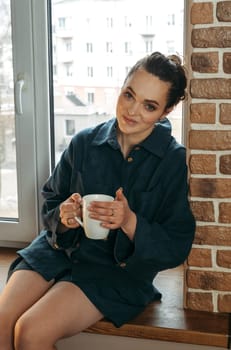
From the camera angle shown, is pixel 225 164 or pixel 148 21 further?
pixel 148 21

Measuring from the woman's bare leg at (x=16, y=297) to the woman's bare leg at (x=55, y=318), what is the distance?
0.14 ft

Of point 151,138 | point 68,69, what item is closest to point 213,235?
point 151,138

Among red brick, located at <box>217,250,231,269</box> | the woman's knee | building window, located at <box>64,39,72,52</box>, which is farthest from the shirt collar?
the woman's knee

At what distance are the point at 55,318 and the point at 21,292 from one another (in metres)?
0.15

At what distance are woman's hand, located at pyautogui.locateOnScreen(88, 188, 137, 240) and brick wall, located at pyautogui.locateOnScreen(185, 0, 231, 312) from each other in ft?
0.77

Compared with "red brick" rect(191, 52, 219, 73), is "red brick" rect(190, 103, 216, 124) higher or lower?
lower

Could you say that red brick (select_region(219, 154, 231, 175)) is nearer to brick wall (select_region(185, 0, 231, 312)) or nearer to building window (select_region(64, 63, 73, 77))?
brick wall (select_region(185, 0, 231, 312))

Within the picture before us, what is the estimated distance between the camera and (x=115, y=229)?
1532 mm

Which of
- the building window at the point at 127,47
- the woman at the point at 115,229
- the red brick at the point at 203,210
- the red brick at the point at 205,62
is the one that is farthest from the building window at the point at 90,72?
the red brick at the point at 203,210

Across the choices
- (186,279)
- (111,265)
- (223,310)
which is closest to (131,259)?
(111,265)

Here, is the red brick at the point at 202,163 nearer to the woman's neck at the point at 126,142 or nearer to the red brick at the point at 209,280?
the woman's neck at the point at 126,142

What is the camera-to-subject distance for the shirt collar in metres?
1.57

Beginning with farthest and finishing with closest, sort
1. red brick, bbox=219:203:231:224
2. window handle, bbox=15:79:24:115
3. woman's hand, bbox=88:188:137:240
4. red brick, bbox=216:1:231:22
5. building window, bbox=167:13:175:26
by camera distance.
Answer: window handle, bbox=15:79:24:115
building window, bbox=167:13:175:26
red brick, bbox=219:203:231:224
red brick, bbox=216:1:231:22
woman's hand, bbox=88:188:137:240

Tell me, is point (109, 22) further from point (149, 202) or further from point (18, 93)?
point (149, 202)
